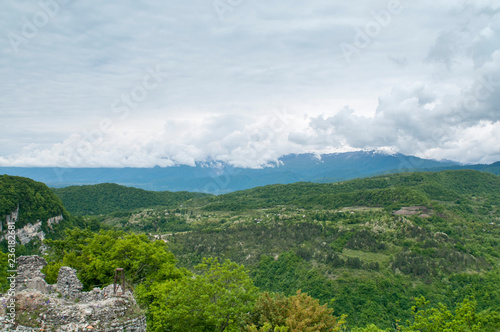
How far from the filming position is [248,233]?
336 feet

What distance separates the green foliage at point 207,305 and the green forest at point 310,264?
8 cm

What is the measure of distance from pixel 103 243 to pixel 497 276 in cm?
7612

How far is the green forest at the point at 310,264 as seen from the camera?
68.2 ft

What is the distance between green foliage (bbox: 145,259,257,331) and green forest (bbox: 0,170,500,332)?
8 centimetres

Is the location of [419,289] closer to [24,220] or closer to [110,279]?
[110,279]

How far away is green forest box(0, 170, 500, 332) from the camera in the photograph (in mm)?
20781

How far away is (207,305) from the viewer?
19.6m

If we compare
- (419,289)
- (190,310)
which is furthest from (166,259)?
(419,289)

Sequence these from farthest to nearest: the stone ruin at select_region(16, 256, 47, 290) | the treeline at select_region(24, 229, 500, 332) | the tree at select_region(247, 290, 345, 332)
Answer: the stone ruin at select_region(16, 256, 47, 290) < the treeline at select_region(24, 229, 500, 332) < the tree at select_region(247, 290, 345, 332)

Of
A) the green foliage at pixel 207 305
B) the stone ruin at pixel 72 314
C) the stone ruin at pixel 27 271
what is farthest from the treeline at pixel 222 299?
the stone ruin at pixel 27 271

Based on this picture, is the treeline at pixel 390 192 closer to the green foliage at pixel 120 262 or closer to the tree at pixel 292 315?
the green foliage at pixel 120 262

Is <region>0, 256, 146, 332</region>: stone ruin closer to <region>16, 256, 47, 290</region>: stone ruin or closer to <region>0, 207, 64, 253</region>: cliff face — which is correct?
<region>16, 256, 47, 290</region>: stone ruin

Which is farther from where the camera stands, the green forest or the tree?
the green forest

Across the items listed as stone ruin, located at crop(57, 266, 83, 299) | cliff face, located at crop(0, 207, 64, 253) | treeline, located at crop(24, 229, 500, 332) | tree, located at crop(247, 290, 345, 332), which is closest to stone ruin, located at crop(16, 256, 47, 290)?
stone ruin, located at crop(57, 266, 83, 299)
